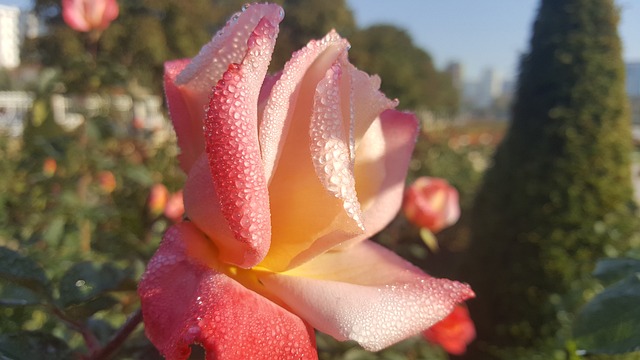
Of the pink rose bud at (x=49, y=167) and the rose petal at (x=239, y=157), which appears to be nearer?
the rose petal at (x=239, y=157)

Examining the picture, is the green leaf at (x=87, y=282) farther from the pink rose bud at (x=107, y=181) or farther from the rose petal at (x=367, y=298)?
the pink rose bud at (x=107, y=181)

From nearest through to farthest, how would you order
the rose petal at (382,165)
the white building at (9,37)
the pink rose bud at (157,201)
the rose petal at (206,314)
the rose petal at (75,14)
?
the rose petal at (206,314), the rose petal at (382,165), the pink rose bud at (157,201), the rose petal at (75,14), the white building at (9,37)

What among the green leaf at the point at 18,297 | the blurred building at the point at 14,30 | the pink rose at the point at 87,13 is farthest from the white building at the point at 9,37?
the green leaf at the point at 18,297

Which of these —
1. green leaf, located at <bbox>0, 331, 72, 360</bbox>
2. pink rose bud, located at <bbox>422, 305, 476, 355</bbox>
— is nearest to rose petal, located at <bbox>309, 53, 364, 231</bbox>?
green leaf, located at <bbox>0, 331, 72, 360</bbox>

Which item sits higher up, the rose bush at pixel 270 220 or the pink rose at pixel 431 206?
the rose bush at pixel 270 220

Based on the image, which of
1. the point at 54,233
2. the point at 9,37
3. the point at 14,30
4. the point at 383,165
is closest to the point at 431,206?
the point at 54,233

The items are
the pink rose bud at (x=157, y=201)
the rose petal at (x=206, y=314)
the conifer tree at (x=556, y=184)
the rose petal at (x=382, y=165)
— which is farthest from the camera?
the conifer tree at (x=556, y=184)
